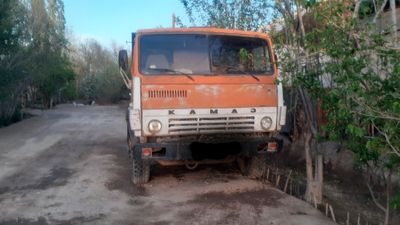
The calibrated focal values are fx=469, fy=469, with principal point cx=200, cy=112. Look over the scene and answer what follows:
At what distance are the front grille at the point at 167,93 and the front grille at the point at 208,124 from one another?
0.36 metres

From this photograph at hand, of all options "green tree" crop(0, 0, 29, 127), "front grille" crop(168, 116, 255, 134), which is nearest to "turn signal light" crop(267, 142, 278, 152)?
"front grille" crop(168, 116, 255, 134)

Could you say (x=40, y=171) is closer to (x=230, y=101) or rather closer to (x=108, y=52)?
(x=230, y=101)

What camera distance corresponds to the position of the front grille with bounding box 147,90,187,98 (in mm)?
7043

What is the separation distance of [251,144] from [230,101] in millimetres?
765

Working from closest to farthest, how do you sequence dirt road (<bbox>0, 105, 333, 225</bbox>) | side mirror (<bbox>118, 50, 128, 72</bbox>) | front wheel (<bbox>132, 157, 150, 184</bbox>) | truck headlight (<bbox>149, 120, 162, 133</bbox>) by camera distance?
dirt road (<bbox>0, 105, 333, 225</bbox>), truck headlight (<bbox>149, 120, 162, 133</bbox>), front wheel (<bbox>132, 157, 150, 184</bbox>), side mirror (<bbox>118, 50, 128, 72</bbox>)

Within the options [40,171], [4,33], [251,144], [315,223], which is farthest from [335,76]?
[4,33]

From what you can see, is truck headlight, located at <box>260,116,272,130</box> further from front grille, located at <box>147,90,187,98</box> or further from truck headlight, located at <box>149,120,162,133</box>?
truck headlight, located at <box>149,120,162,133</box>

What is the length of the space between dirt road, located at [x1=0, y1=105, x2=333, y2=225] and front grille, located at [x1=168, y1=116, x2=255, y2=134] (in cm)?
103

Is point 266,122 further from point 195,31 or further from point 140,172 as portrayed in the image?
point 140,172

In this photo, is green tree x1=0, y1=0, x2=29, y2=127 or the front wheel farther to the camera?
green tree x1=0, y1=0, x2=29, y2=127

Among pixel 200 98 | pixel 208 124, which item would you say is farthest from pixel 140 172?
pixel 200 98

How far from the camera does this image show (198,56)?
7.53 m

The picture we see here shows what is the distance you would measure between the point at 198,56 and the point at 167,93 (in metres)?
0.89

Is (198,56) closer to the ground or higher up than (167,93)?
higher up
